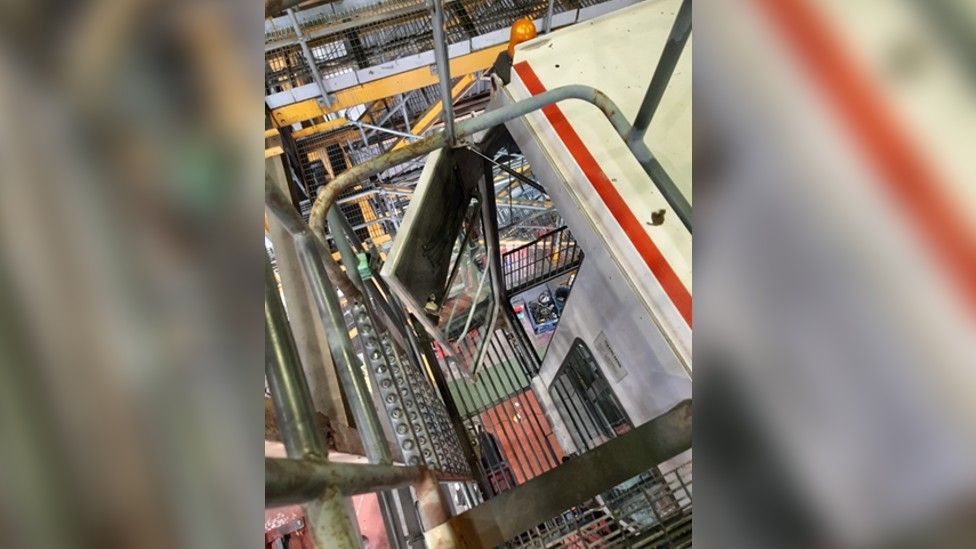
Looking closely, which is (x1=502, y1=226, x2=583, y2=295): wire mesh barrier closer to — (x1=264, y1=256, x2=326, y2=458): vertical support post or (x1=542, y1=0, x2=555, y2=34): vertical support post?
(x1=542, y1=0, x2=555, y2=34): vertical support post

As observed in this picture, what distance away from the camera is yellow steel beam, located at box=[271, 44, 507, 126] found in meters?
4.71

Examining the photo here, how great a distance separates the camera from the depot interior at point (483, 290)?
149cm

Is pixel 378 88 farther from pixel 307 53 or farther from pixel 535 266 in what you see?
pixel 535 266

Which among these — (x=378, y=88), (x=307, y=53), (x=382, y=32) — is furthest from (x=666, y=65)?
(x=382, y=32)

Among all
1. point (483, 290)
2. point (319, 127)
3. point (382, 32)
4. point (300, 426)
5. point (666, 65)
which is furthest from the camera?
point (319, 127)

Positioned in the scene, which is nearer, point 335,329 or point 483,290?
point 335,329

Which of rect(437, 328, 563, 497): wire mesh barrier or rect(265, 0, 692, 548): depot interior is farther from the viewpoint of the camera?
rect(437, 328, 563, 497): wire mesh barrier

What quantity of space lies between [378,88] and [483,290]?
87.7 inches

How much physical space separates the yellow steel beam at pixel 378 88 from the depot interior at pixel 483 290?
0.09 feet

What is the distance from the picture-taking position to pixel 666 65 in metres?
1.67

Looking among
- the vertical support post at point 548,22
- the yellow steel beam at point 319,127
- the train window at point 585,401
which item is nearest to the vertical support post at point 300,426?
the train window at point 585,401

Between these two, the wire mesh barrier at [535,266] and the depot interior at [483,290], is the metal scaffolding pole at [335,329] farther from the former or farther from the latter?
the wire mesh barrier at [535,266]

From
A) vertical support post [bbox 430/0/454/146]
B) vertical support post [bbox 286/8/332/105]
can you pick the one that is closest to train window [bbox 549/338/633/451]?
vertical support post [bbox 430/0/454/146]
